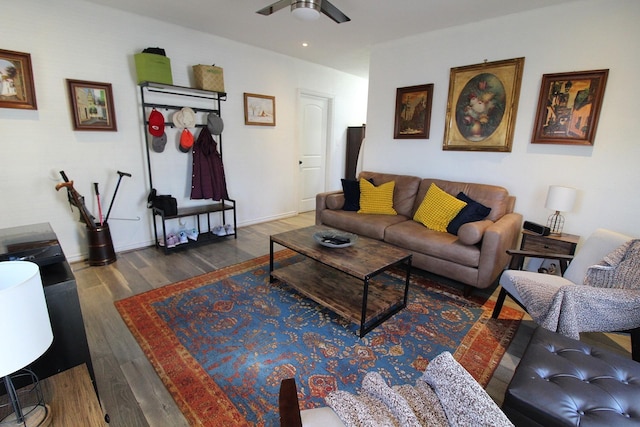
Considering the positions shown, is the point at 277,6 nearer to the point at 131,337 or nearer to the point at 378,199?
the point at 378,199

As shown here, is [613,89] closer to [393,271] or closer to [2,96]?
[393,271]

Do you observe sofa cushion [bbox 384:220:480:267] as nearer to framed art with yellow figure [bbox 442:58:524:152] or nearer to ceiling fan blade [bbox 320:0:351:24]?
framed art with yellow figure [bbox 442:58:524:152]

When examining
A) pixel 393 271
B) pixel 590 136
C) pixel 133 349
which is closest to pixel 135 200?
pixel 133 349

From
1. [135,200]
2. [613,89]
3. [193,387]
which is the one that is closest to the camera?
[193,387]

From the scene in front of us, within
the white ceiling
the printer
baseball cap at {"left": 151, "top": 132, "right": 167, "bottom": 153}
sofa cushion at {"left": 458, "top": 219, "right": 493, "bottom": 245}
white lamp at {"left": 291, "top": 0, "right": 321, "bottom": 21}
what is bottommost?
sofa cushion at {"left": 458, "top": 219, "right": 493, "bottom": 245}

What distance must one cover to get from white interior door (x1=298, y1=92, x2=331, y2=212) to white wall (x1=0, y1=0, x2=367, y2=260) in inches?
25.5

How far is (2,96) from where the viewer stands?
2.65 meters

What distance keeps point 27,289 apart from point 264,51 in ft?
14.5

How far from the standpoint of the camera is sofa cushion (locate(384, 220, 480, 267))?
2.65 meters

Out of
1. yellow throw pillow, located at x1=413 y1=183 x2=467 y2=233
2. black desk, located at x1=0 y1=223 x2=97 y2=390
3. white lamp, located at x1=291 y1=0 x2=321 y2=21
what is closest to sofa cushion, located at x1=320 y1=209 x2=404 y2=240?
yellow throw pillow, located at x1=413 y1=183 x2=467 y2=233

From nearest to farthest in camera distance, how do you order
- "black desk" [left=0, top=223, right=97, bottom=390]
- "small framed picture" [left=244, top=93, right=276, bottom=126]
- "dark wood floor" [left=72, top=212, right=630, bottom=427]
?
"black desk" [left=0, top=223, right=97, bottom=390], "dark wood floor" [left=72, top=212, right=630, bottom=427], "small framed picture" [left=244, top=93, right=276, bottom=126]

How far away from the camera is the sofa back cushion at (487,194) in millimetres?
3076

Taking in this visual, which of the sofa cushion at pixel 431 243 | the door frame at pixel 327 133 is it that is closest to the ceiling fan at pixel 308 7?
the sofa cushion at pixel 431 243

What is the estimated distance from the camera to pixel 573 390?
123 centimetres
